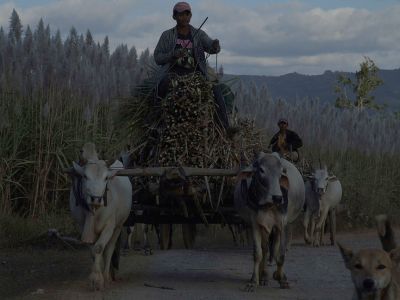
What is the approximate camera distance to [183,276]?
11.4 metres

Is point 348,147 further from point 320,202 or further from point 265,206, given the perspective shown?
point 265,206

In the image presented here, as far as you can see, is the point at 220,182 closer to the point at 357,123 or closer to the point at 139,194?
the point at 139,194

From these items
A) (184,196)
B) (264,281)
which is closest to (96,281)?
(184,196)

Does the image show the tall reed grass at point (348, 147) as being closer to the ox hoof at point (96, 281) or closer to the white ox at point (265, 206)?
the white ox at point (265, 206)

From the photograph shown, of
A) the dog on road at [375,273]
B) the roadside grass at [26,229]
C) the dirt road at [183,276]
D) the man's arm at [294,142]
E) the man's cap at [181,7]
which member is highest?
the man's cap at [181,7]

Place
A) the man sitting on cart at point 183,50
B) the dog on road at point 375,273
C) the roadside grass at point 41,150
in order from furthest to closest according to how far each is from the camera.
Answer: the roadside grass at point 41,150, the man sitting on cart at point 183,50, the dog on road at point 375,273

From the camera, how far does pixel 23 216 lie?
1396 cm

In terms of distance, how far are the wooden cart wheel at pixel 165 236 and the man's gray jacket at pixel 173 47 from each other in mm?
2593

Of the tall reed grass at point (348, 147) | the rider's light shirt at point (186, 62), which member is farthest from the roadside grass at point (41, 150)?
the tall reed grass at point (348, 147)

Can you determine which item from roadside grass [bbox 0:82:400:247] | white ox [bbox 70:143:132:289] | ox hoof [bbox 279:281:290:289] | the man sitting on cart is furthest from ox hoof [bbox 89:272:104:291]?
roadside grass [bbox 0:82:400:247]

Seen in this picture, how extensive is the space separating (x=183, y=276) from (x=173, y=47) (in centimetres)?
301

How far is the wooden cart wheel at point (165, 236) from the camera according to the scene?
13323 millimetres

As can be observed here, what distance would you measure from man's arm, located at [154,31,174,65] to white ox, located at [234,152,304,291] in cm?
200

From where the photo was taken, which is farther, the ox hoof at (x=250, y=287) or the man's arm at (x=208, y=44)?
the man's arm at (x=208, y=44)
